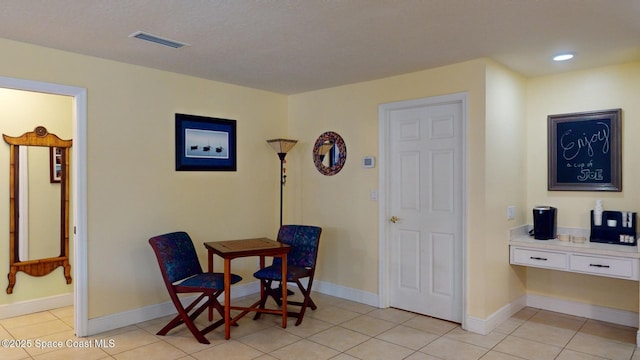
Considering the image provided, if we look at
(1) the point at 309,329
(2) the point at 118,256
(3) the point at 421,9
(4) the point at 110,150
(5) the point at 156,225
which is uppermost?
(3) the point at 421,9

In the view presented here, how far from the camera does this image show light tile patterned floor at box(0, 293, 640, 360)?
3121 mm

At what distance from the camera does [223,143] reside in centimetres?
446

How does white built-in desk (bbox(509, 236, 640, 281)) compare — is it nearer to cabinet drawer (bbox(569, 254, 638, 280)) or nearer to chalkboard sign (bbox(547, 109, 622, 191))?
cabinet drawer (bbox(569, 254, 638, 280))

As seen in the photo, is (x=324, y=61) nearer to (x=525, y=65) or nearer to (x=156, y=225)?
(x=525, y=65)

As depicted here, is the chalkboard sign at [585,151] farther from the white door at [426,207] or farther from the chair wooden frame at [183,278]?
the chair wooden frame at [183,278]

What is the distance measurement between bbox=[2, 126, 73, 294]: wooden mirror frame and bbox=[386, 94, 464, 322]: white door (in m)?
3.35

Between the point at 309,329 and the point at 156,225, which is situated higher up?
the point at 156,225

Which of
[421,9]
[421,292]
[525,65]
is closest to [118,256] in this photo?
[421,292]

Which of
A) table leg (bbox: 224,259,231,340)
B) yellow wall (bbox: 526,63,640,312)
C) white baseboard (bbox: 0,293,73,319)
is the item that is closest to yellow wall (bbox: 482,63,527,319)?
yellow wall (bbox: 526,63,640,312)

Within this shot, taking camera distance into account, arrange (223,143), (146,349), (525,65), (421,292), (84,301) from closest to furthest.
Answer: (146,349)
(84,301)
(525,65)
(421,292)
(223,143)

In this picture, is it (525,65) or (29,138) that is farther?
(29,138)

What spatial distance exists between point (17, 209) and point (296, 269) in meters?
2.78

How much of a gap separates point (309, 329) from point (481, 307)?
1493 mm

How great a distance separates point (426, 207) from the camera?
400 centimetres
